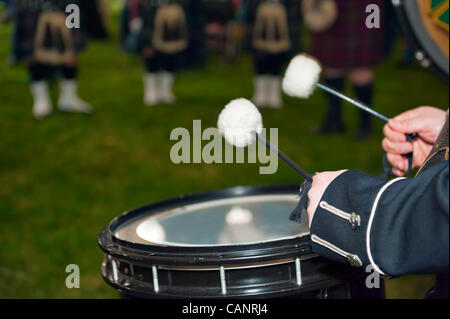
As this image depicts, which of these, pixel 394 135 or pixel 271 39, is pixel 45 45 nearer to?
pixel 271 39

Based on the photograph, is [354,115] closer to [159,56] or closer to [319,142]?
[319,142]

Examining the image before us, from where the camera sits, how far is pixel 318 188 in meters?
1.13

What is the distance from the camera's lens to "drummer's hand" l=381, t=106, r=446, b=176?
146 cm

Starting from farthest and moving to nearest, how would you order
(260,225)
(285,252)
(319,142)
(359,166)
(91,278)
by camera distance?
(319,142) → (359,166) → (91,278) → (260,225) → (285,252)

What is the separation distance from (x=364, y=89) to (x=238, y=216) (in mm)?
2996

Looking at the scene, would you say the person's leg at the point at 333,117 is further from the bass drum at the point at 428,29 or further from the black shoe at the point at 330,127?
the bass drum at the point at 428,29

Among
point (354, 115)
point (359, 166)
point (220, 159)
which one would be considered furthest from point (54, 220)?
point (354, 115)

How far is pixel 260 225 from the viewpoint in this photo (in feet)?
4.90

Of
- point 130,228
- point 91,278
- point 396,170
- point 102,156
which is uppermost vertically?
point 396,170

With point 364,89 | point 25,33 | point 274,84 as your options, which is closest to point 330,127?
point 364,89

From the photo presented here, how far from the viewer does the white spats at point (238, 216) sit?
1.53 m

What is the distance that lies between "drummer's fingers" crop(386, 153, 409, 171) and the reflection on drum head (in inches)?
9.2

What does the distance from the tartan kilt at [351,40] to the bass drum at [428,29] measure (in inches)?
88.5

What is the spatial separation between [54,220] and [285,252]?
2.33 meters
